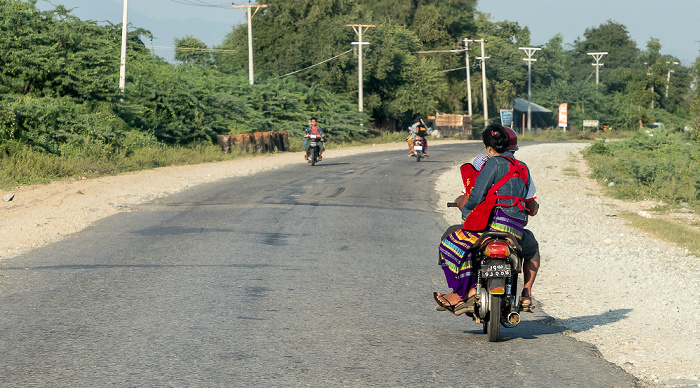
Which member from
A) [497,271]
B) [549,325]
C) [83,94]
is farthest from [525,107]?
[497,271]

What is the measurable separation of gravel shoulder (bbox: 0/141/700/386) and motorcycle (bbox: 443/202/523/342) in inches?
33.8

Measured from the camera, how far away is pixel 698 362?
573 cm

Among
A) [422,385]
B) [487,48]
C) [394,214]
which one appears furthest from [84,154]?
[487,48]

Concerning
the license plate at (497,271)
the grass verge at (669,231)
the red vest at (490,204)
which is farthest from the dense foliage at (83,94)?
the license plate at (497,271)

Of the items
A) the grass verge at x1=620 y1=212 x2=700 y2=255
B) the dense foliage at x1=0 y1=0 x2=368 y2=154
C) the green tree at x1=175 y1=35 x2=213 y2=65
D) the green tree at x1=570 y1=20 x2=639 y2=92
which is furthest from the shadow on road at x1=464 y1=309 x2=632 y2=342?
the green tree at x1=570 y1=20 x2=639 y2=92

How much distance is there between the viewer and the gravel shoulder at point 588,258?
6301 millimetres

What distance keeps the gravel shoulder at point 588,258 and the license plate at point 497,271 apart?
1.06m

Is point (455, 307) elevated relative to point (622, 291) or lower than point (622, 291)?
elevated

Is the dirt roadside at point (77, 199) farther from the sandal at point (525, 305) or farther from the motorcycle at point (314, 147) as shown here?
the sandal at point (525, 305)

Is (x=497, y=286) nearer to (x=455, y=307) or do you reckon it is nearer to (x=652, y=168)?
(x=455, y=307)

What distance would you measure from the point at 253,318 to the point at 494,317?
6.89 feet

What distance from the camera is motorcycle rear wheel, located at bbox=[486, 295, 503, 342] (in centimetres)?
596

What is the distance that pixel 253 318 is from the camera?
6.70 metres

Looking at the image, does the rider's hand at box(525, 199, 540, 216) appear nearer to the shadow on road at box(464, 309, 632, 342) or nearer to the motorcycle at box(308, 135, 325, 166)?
the shadow on road at box(464, 309, 632, 342)
